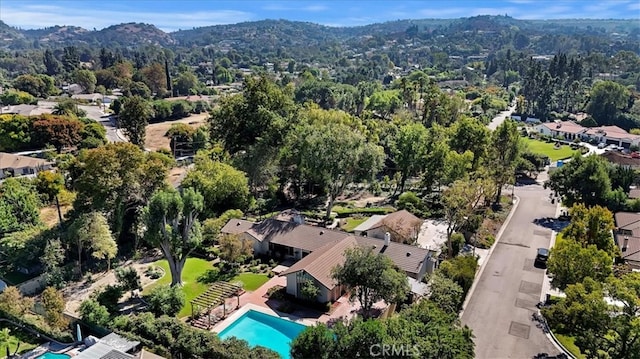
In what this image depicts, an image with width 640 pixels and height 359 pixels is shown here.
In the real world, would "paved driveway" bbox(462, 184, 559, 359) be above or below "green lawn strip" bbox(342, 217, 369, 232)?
above

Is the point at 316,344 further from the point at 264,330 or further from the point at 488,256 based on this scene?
the point at 488,256

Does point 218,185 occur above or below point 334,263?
above

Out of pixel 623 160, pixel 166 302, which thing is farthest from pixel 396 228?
pixel 623 160

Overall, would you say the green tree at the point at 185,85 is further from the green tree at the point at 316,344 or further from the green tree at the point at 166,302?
the green tree at the point at 316,344

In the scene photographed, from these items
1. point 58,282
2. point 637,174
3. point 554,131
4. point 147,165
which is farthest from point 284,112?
point 554,131

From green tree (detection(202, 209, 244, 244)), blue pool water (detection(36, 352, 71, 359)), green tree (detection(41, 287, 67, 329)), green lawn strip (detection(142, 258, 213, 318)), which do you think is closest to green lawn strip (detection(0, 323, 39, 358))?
green tree (detection(41, 287, 67, 329))

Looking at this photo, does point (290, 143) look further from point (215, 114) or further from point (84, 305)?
point (84, 305)

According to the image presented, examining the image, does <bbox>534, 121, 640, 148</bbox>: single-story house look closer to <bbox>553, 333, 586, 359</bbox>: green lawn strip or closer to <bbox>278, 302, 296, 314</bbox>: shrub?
<bbox>553, 333, 586, 359</bbox>: green lawn strip
